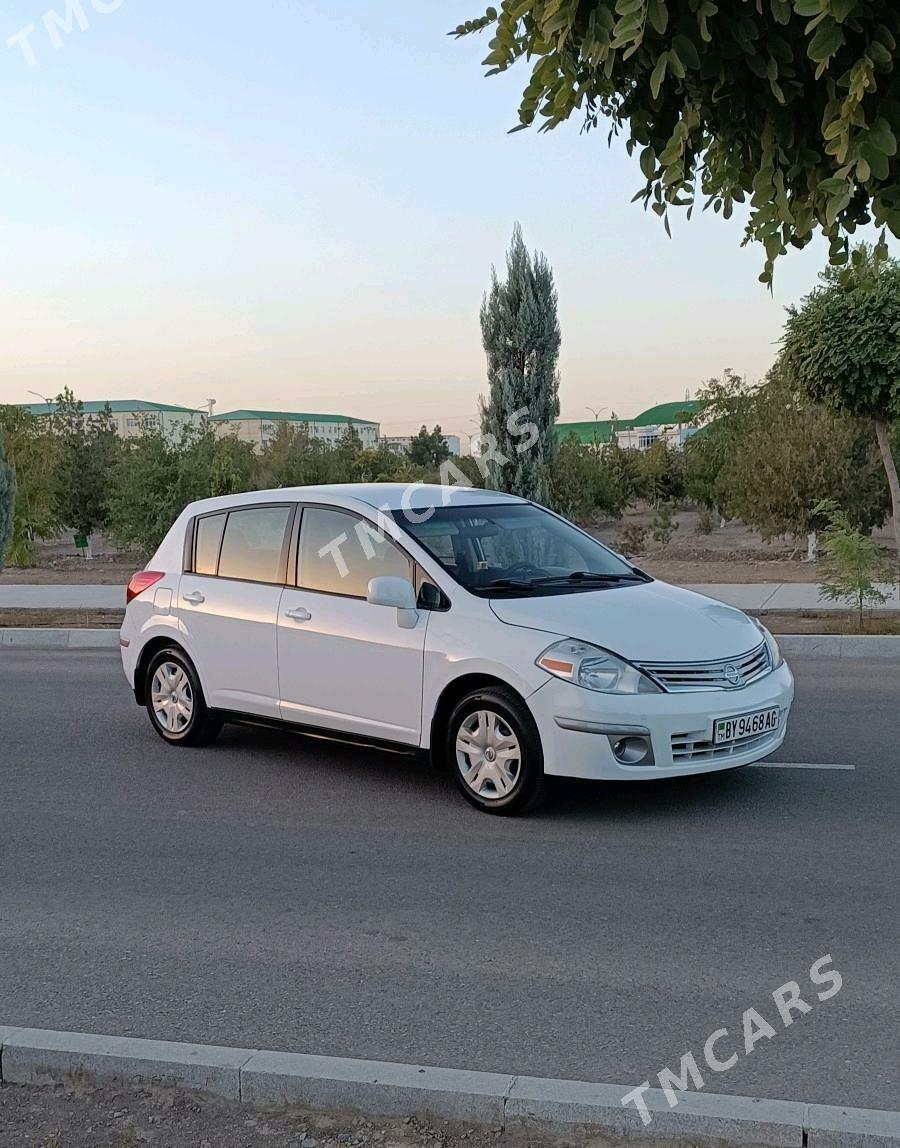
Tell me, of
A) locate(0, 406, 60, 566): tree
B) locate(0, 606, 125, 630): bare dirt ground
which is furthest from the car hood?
locate(0, 406, 60, 566): tree

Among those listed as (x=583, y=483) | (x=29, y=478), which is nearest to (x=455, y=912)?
(x=583, y=483)

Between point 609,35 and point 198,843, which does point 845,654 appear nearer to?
point 198,843

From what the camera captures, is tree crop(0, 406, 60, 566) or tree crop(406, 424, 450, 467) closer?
tree crop(0, 406, 60, 566)

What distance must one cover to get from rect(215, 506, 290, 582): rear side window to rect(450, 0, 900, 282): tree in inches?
133

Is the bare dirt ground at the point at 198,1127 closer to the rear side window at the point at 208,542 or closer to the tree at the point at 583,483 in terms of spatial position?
the rear side window at the point at 208,542

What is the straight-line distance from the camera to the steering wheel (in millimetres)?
7262

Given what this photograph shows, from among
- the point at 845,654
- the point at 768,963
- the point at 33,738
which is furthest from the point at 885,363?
the point at 768,963

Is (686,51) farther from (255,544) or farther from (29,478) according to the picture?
(29,478)

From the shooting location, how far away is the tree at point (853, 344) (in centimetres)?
1670

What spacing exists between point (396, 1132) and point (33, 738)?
644 centimetres

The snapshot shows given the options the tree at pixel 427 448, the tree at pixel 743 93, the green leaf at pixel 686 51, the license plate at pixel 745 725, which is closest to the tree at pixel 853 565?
the license plate at pixel 745 725

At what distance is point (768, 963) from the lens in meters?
4.61

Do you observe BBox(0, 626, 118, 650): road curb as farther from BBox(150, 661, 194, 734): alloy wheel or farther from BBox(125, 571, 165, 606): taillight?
BBox(150, 661, 194, 734): alloy wheel

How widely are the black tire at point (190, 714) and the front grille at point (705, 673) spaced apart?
128 inches
